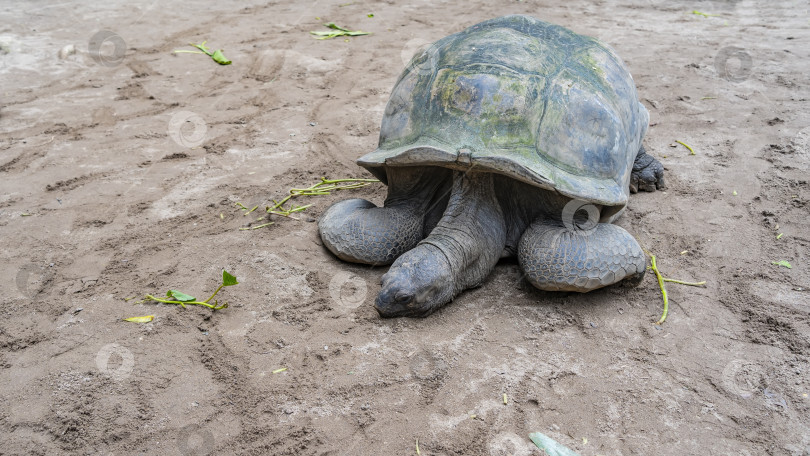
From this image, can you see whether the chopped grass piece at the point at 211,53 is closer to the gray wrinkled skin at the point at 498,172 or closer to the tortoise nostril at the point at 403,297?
the gray wrinkled skin at the point at 498,172

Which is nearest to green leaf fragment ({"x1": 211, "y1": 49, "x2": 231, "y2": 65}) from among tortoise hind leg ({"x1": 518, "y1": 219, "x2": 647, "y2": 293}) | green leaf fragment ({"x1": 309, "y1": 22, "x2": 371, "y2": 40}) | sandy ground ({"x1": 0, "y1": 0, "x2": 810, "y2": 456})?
sandy ground ({"x1": 0, "y1": 0, "x2": 810, "y2": 456})

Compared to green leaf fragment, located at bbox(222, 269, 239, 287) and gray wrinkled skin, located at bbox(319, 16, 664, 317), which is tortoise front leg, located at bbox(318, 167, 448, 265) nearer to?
gray wrinkled skin, located at bbox(319, 16, 664, 317)

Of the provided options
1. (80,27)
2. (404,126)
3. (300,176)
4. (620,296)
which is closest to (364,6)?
(80,27)

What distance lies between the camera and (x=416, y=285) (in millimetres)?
2607

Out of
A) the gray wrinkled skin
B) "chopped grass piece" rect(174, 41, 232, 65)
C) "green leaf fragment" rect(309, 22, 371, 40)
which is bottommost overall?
"chopped grass piece" rect(174, 41, 232, 65)

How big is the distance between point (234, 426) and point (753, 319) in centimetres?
219

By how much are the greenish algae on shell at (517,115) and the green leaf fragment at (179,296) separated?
104 centimetres

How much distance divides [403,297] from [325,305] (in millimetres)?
404

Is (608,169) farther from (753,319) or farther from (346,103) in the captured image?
(346,103)

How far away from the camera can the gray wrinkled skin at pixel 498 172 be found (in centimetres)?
271

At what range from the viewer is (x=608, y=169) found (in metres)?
2.90

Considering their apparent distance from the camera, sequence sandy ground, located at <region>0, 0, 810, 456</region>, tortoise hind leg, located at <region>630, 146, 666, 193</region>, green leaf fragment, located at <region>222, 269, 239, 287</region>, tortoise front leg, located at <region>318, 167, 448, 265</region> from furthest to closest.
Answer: tortoise hind leg, located at <region>630, 146, 666, 193</region>
tortoise front leg, located at <region>318, 167, 448, 265</region>
green leaf fragment, located at <region>222, 269, 239, 287</region>
sandy ground, located at <region>0, 0, 810, 456</region>

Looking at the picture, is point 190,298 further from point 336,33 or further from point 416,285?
point 336,33

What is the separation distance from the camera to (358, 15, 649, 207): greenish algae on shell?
8.93 feet
